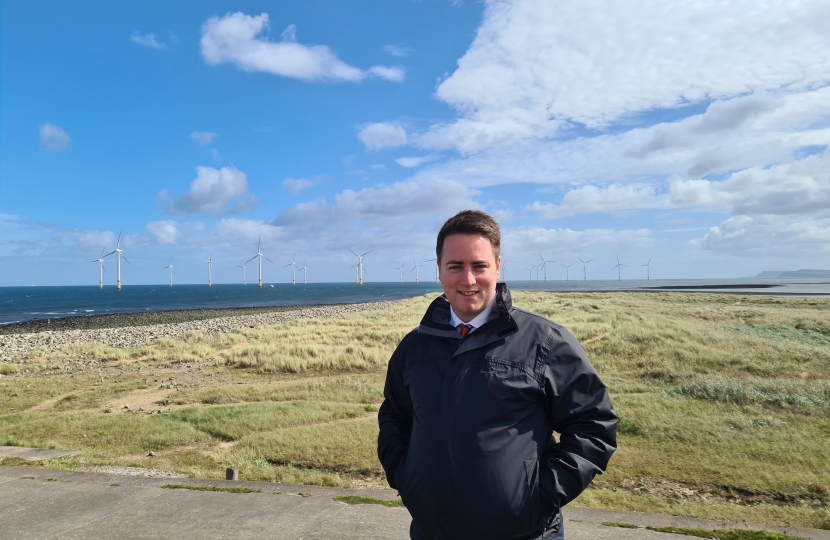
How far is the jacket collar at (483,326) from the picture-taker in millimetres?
2311

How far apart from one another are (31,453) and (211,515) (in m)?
4.57

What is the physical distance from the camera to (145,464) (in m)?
7.70

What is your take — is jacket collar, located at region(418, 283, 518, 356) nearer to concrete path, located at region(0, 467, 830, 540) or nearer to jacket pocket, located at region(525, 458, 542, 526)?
jacket pocket, located at region(525, 458, 542, 526)

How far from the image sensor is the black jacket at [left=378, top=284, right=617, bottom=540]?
2.14 meters

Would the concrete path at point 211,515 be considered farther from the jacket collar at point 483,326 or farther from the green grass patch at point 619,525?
the jacket collar at point 483,326

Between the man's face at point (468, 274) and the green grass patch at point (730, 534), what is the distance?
9.93ft

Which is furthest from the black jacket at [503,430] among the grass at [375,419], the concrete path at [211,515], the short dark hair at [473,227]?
the grass at [375,419]

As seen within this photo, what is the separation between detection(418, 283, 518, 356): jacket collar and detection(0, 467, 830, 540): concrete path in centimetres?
235

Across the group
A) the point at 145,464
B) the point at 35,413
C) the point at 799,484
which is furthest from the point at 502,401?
the point at 35,413

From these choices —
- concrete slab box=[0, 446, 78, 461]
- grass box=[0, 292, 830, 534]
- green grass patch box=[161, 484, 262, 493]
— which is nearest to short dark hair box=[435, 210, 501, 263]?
green grass patch box=[161, 484, 262, 493]

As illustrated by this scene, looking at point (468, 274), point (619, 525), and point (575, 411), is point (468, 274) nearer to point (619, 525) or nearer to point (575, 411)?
point (575, 411)

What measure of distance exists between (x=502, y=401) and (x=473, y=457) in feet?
0.81

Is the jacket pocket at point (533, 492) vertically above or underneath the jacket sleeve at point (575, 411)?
underneath

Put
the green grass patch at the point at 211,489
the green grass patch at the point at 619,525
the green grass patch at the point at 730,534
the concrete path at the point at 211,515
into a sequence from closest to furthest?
1. the green grass patch at the point at 730,534
2. the concrete path at the point at 211,515
3. the green grass patch at the point at 619,525
4. the green grass patch at the point at 211,489
